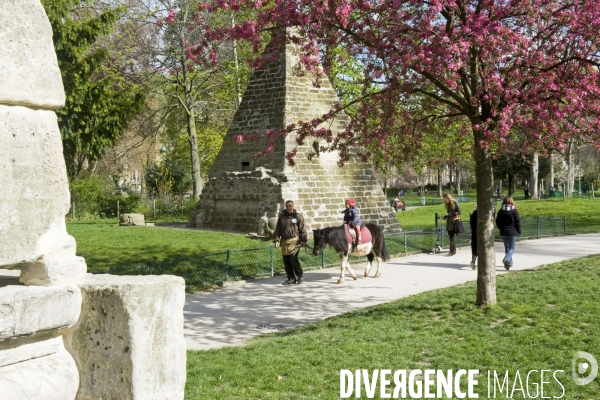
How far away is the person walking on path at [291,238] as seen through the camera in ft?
44.5

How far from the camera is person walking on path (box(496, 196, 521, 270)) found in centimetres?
1494

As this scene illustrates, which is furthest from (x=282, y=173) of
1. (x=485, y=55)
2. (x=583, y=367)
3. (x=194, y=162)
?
(x=583, y=367)

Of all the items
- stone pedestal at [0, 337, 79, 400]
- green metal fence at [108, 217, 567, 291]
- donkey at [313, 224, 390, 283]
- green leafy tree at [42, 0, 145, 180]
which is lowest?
green metal fence at [108, 217, 567, 291]

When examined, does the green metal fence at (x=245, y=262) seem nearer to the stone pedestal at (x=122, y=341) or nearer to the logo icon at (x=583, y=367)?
the logo icon at (x=583, y=367)

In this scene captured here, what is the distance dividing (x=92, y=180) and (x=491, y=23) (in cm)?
2609

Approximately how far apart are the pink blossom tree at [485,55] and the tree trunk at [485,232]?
16mm

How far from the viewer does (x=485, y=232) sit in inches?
389

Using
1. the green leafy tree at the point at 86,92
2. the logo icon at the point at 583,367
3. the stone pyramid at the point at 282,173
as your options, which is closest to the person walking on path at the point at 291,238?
the stone pyramid at the point at 282,173

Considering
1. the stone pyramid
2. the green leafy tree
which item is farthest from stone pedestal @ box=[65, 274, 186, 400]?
the green leafy tree

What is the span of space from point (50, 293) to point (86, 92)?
26.4 m

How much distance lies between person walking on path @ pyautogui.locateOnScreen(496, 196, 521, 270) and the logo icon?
7.73 m

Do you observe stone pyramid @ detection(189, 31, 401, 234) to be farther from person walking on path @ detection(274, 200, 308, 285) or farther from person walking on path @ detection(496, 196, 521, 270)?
person walking on path @ detection(496, 196, 521, 270)

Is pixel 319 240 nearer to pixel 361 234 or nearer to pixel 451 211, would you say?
pixel 361 234

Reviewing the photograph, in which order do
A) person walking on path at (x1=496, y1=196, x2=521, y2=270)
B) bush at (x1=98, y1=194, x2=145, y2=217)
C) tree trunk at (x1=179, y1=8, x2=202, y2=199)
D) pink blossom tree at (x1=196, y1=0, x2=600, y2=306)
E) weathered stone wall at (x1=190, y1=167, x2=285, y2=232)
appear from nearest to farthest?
pink blossom tree at (x1=196, y1=0, x2=600, y2=306), person walking on path at (x1=496, y1=196, x2=521, y2=270), weathered stone wall at (x1=190, y1=167, x2=285, y2=232), bush at (x1=98, y1=194, x2=145, y2=217), tree trunk at (x1=179, y1=8, x2=202, y2=199)
